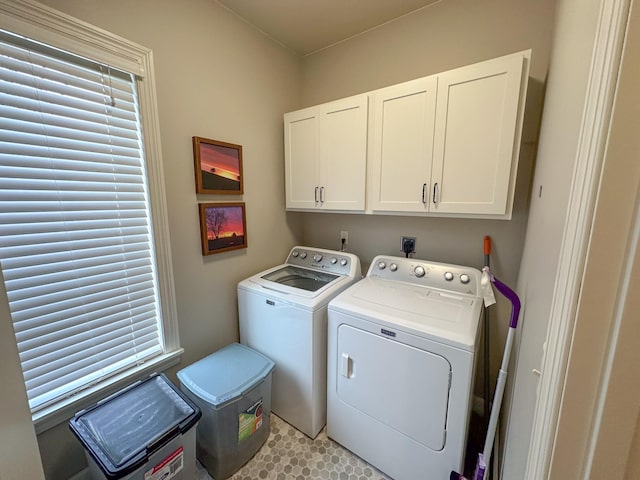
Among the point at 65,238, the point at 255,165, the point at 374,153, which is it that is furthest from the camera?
the point at 255,165

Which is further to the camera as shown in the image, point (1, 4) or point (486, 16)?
point (486, 16)

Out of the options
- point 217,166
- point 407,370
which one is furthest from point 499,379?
point 217,166

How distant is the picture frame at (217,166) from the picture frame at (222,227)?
0.37ft

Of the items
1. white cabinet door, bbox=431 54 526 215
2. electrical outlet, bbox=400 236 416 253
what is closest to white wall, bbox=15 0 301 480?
electrical outlet, bbox=400 236 416 253

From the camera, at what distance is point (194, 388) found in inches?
53.7

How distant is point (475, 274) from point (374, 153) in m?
1.03

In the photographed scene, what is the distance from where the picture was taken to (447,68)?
1656 mm

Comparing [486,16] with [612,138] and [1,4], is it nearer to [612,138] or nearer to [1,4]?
[612,138]

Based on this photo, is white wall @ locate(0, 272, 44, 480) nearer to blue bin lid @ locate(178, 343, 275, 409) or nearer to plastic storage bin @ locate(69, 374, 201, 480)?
plastic storage bin @ locate(69, 374, 201, 480)

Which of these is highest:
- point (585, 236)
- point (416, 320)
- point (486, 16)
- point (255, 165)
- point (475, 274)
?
point (486, 16)

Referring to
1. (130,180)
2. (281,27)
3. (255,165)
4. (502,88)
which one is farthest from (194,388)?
(281,27)

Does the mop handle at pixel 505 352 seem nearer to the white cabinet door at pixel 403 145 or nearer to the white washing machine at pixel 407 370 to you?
the white washing machine at pixel 407 370

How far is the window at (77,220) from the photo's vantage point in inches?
40.3

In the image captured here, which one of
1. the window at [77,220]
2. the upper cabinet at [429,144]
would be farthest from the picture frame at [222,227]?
the upper cabinet at [429,144]
